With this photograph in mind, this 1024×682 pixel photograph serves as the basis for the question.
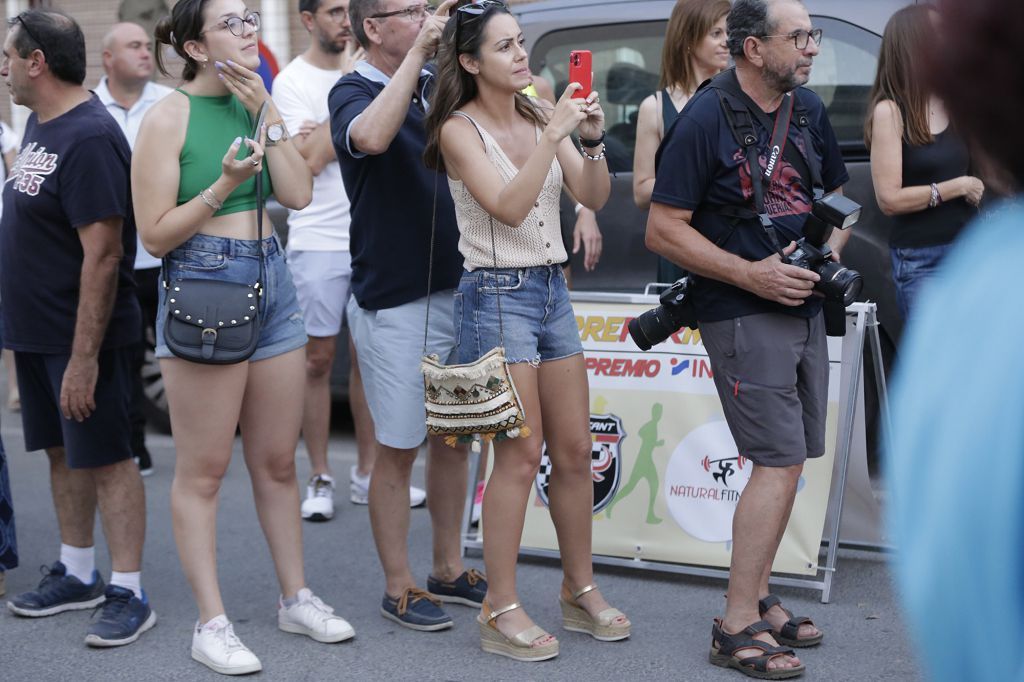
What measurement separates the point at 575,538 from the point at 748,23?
5.32 ft

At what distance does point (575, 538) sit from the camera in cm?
388

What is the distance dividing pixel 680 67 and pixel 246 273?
1932mm

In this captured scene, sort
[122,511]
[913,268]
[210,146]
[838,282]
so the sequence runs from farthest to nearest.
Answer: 1. [913,268]
2. [122,511]
3. [210,146]
4. [838,282]

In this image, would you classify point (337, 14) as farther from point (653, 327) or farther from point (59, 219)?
point (653, 327)

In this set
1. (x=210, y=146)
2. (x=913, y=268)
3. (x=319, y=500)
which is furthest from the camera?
(x=319, y=500)

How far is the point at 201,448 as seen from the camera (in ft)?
12.1

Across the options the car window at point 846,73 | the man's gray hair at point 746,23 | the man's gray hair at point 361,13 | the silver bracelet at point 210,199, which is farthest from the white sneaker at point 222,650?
the car window at point 846,73

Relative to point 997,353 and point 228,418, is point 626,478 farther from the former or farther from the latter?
point 997,353

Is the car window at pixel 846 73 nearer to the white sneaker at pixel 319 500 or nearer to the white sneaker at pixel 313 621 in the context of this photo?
the white sneaker at pixel 319 500

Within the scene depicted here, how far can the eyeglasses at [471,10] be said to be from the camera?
355 centimetres

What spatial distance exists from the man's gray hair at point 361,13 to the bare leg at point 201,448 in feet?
3.66

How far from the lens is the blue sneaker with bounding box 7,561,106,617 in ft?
13.9

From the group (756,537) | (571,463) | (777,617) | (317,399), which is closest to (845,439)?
(777,617)

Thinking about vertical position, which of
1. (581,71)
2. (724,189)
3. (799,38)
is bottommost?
(724,189)
